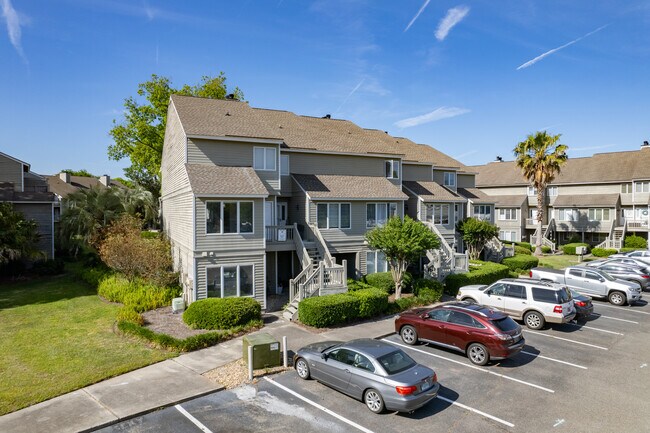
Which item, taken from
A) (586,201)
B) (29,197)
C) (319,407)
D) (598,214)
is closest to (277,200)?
(319,407)

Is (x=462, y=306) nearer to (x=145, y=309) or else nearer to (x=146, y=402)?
(x=146, y=402)

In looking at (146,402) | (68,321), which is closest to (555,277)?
(146,402)

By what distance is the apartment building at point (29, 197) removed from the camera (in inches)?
1188

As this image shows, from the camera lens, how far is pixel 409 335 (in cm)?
1669

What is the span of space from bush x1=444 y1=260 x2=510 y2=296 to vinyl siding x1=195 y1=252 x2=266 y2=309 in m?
11.8

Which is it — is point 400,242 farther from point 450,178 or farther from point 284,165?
point 450,178

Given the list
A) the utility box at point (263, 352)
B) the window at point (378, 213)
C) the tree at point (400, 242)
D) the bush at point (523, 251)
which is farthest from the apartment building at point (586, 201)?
the utility box at point (263, 352)

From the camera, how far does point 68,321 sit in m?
19.0

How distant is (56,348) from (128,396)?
583 centimetres

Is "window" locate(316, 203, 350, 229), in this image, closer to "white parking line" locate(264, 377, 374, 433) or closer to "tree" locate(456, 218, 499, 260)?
"tree" locate(456, 218, 499, 260)

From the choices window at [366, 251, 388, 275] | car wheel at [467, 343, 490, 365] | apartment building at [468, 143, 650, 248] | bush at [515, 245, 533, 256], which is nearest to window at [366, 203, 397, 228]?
window at [366, 251, 388, 275]

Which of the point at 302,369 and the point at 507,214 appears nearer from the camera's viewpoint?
the point at 302,369

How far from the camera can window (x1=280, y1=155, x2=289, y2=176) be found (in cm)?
2694

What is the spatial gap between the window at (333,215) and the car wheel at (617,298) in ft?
52.4
